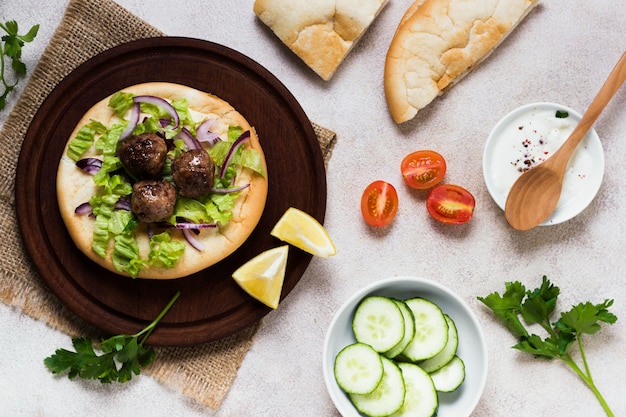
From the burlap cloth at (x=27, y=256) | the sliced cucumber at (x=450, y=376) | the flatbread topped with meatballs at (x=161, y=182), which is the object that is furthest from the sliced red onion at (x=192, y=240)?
the sliced cucumber at (x=450, y=376)

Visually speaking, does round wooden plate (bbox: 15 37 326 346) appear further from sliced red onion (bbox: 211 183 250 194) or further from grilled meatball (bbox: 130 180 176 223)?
grilled meatball (bbox: 130 180 176 223)

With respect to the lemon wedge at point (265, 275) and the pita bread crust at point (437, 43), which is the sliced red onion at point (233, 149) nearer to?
the lemon wedge at point (265, 275)

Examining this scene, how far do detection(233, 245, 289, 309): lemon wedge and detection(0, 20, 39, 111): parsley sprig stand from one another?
2060 millimetres

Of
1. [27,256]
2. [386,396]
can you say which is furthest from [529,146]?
[27,256]

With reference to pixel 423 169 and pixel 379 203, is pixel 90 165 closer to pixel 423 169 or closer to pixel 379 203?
pixel 379 203

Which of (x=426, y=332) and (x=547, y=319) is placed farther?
(x=547, y=319)

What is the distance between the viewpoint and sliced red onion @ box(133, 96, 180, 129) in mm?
4219

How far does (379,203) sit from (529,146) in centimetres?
115

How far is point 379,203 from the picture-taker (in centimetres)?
474

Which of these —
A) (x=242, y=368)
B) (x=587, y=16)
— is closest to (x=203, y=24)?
(x=242, y=368)

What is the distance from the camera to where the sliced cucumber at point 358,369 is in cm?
421

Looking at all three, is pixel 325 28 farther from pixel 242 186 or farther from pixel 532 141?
pixel 532 141

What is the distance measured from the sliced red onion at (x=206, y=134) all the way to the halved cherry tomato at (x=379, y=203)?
3.82 feet

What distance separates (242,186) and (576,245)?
2.51 m
